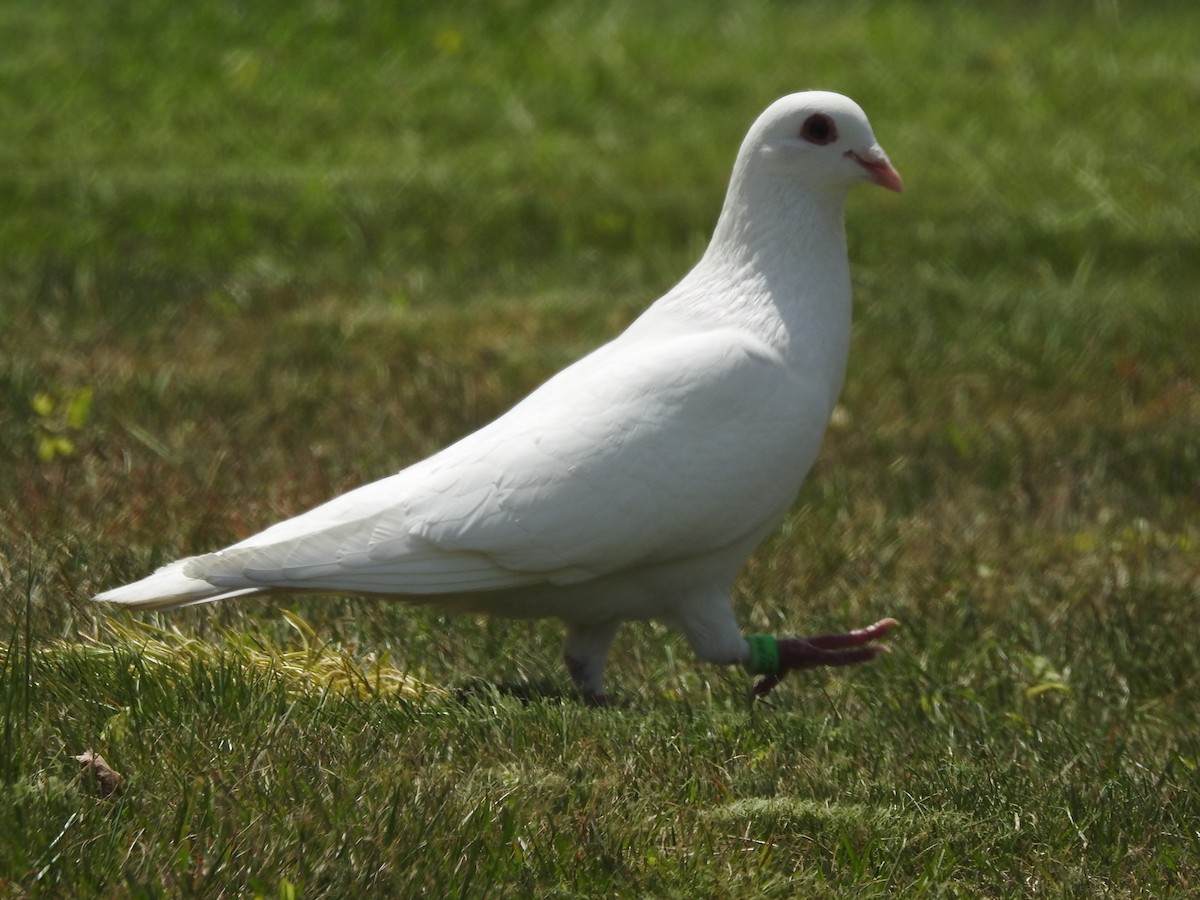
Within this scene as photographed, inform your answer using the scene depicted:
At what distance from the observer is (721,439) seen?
397 centimetres

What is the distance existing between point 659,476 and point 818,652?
58cm

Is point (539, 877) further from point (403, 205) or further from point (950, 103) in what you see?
point (950, 103)

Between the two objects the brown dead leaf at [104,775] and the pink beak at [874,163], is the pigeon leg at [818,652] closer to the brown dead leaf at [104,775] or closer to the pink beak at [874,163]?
the pink beak at [874,163]

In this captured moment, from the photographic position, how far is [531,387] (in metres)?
6.84

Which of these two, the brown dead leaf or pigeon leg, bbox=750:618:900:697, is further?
pigeon leg, bbox=750:618:900:697

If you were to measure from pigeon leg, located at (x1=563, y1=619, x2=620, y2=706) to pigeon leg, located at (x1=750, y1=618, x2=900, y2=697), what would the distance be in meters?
0.35

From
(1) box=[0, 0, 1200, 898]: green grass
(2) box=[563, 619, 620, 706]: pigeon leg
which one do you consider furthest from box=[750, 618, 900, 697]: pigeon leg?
(2) box=[563, 619, 620, 706]: pigeon leg

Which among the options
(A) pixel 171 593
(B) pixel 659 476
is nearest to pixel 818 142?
(B) pixel 659 476

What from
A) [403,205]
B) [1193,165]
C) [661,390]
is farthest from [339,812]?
[1193,165]

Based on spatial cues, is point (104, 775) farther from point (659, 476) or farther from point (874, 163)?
point (874, 163)

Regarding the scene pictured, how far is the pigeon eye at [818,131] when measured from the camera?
14.2 ft

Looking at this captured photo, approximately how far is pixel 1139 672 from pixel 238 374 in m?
3.44

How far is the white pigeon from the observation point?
382 centimetres

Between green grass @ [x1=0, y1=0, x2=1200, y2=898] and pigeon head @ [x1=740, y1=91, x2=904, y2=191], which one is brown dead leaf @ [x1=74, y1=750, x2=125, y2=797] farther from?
pigeon head @ [x1=740, y1=91, x2=904, y2=191]
